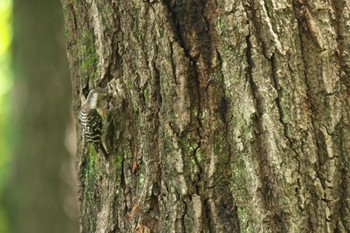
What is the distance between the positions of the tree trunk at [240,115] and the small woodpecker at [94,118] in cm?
14

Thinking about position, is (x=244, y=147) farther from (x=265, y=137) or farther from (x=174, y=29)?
(x=174, y=29)

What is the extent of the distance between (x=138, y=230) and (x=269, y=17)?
34.0 inches

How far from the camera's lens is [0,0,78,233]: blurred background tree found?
538cm

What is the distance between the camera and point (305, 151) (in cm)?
193

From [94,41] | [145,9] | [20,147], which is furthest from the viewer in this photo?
[20,147]

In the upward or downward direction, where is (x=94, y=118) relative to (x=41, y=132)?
downward

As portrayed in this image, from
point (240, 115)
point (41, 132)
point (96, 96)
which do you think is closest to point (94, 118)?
point (96, 96)

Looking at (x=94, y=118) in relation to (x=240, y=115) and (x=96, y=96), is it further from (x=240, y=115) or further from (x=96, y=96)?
(x=240, y=115)

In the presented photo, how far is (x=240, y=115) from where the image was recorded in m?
1.95

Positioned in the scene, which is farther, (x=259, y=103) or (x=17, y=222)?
(x=17, y=222)

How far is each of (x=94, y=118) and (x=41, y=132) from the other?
3399 millimetres

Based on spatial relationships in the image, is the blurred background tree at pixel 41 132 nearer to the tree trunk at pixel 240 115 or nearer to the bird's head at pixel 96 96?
the bird's head at pixel 96 96

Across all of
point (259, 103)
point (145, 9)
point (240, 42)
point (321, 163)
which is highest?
point (145, 9)

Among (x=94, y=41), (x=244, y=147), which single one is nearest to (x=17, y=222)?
(x=94, y=41)
